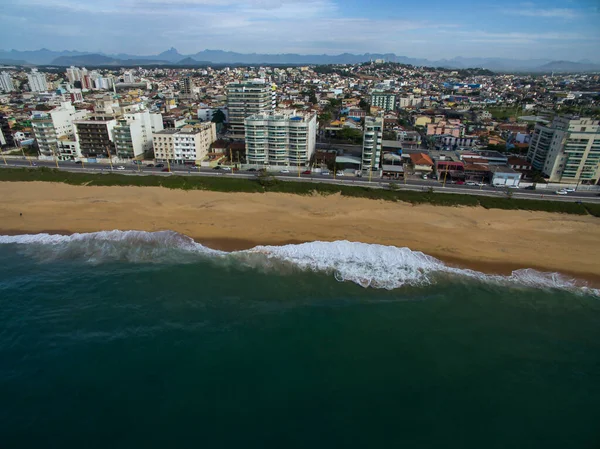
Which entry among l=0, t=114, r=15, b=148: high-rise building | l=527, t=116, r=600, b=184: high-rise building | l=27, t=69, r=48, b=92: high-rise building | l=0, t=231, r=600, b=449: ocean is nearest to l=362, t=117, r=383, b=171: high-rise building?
l=0, t=231, r=600, b=449: ocean

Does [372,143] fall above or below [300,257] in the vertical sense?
above

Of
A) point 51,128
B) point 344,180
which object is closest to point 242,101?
point 344,180

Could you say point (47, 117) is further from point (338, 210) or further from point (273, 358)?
point (273, 358)

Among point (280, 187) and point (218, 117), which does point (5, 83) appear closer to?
point (218, 117)

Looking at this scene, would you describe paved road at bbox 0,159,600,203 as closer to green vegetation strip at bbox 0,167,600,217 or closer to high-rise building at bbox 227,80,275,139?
green vegetation strip at bbox 0,167,600,217

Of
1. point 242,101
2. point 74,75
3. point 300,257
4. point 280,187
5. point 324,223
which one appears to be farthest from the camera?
point 74,75

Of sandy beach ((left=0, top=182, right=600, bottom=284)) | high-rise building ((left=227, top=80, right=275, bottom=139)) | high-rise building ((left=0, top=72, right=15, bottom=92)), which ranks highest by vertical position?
high-rise building ((left=227, top=80, right=275, bottom=139))
